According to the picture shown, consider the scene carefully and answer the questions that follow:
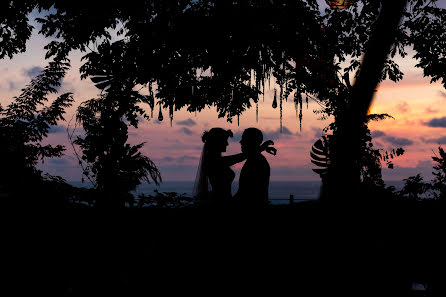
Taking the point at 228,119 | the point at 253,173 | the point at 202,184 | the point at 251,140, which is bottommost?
the point at 202,184

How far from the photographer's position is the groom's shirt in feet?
14.4

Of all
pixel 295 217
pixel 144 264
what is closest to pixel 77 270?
pixel 144 264

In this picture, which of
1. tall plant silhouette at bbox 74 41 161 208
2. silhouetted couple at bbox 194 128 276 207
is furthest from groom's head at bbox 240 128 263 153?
tall plant silhouette at bbox 74 41 161 208

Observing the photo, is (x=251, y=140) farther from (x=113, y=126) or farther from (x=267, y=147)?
(x=113, y=126)

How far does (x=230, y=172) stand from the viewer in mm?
5055

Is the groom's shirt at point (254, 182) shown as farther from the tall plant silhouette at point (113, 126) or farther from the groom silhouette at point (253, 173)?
the tall plant silhouette at point (113, 126)

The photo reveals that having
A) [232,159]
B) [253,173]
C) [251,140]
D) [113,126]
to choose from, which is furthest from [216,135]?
[113,126]

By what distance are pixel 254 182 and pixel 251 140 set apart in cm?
48

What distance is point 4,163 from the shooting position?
586 centimetres

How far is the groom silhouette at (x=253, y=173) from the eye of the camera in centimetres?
439

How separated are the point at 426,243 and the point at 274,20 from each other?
4816 millimetres

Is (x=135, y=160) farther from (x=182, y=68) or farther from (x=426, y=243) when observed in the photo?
(x=426, y=243)

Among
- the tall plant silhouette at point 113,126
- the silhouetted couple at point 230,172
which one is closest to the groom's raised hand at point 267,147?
the silhouetted couple at point 230,172

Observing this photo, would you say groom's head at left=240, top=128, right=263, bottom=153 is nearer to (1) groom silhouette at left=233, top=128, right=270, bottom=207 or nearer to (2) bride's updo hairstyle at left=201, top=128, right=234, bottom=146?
(1) groom silhouette at left=233, top=128, right=270, bottom=207
